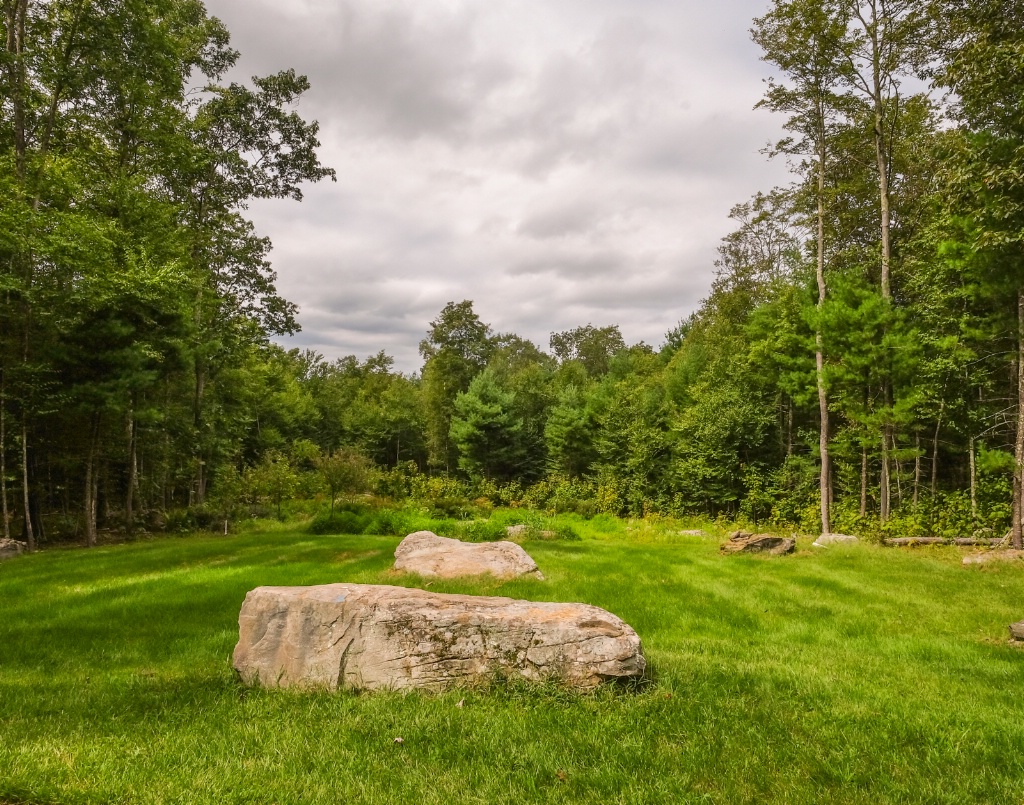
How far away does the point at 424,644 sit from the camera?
18.1 feet

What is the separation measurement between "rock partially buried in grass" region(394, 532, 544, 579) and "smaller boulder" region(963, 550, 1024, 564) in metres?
11.5

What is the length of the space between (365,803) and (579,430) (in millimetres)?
35495

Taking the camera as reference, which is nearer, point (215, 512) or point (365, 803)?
point (365, 803)

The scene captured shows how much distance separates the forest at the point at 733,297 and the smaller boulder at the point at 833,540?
204 cm

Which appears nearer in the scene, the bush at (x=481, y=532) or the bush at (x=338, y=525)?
the bush at (x=481, y=532)

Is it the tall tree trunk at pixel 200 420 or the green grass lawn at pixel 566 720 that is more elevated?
the tall tree trunk at pixel 200 420

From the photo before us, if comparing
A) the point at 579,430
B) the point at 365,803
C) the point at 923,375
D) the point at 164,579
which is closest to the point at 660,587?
the point at 365,803

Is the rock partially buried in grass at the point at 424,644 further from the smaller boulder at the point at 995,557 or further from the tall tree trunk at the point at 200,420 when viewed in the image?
the tall tree trunk at the point at 200,420

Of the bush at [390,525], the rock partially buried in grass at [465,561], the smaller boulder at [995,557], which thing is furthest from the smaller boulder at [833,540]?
the bush at [390,525]

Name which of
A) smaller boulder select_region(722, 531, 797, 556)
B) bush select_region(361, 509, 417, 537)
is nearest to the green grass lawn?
smaller boulder select_region(722, 531, 797, 556)

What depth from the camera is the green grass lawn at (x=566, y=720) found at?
360 cm

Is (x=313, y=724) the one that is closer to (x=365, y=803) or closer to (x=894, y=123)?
(x=365, y=803)

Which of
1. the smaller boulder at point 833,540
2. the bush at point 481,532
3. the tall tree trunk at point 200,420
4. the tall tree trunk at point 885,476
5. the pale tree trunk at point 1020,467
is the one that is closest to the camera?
the pale tree trunk at point 1020,467

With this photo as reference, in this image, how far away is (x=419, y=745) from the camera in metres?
4.26
